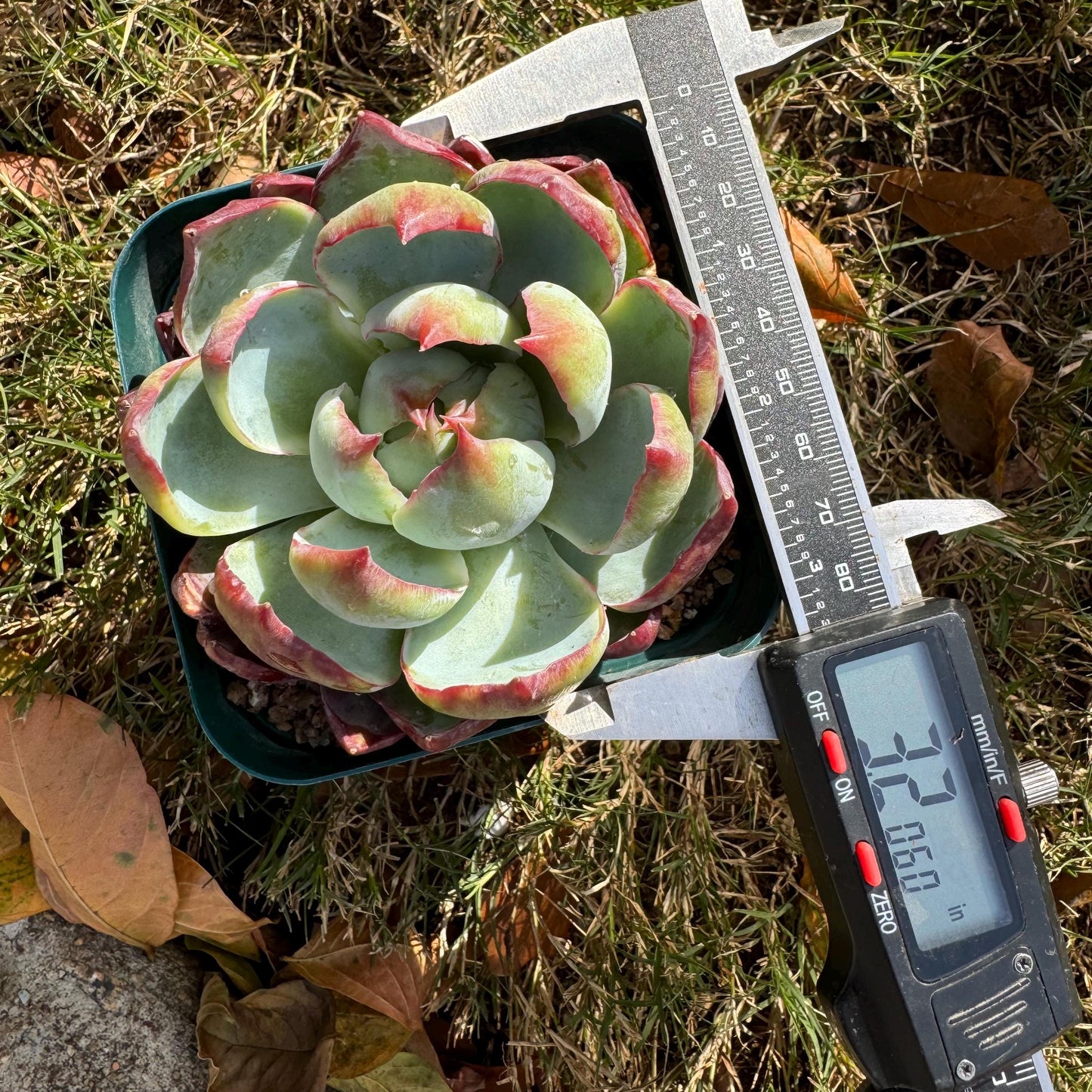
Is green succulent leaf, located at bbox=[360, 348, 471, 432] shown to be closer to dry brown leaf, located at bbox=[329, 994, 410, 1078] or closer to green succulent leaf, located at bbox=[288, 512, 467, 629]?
green succulent leaf, located at bbox=[288, 512, 467, 629]

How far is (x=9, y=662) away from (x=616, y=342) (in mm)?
1231

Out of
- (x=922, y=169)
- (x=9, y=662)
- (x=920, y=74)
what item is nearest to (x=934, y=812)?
(x=922, y=169)

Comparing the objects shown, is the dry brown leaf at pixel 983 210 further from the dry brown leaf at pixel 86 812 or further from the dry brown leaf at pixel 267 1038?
the dry brown leaf at pixel 267 1038

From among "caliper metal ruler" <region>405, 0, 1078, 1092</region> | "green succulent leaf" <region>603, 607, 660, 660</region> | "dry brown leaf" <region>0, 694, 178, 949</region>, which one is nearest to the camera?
"green succulent leaf" <region>603, 607, 660, 660</region>

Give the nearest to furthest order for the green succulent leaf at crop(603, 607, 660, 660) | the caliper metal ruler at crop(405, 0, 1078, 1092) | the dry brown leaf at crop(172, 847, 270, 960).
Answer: the green succulent leaf at crop(603, 607, 660, 660) < the caliper metal ruler at crop(405, 0, 1078, 1092) < the dry brown leaf at crop(172, 847, 270, 960)

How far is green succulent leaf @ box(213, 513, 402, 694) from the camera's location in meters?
1.11

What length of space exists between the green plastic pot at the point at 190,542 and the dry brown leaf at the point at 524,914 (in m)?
0.55

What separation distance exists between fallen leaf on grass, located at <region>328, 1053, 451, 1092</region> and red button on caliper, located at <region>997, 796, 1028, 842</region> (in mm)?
1037

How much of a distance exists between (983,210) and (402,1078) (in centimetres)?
188

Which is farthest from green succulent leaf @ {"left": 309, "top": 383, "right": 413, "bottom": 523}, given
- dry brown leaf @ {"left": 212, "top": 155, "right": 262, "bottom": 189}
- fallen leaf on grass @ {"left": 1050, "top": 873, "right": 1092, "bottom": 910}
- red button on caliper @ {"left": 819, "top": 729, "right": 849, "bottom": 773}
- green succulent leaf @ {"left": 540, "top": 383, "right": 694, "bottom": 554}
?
fallen leaf on grass @ {"left": 1050, "top": 873, "right": 1092, "bottom": 910}

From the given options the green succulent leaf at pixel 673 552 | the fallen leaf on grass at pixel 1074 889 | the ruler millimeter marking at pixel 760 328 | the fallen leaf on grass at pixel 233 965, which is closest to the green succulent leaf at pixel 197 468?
the green succulent leaf at pixel 673 552

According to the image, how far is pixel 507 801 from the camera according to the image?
1847mm

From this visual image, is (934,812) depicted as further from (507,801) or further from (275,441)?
(275,441)

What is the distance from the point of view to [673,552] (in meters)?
1.24
